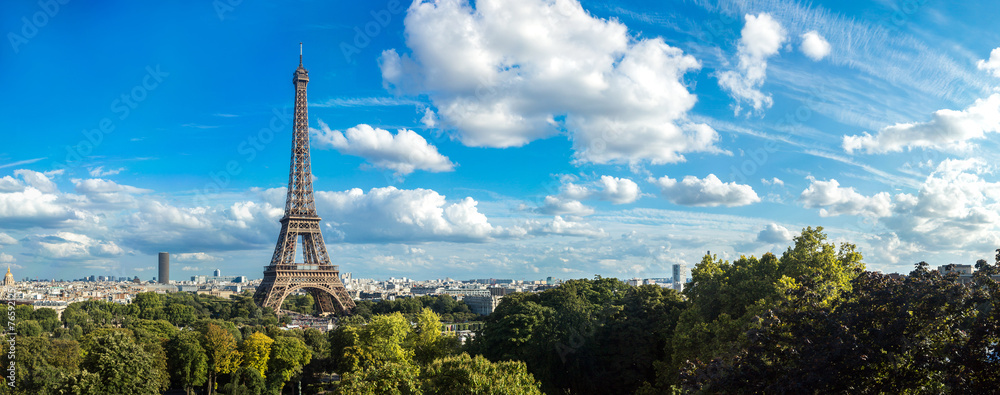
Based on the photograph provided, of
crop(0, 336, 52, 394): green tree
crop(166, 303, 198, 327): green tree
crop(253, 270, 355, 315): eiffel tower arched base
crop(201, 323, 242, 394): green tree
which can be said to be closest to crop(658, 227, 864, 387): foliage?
crop(0, 336, 52, 394): green tree

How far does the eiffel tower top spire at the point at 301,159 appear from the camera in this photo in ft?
228

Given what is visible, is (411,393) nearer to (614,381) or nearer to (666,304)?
(614,381)

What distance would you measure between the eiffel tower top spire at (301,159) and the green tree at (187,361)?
97.0ft

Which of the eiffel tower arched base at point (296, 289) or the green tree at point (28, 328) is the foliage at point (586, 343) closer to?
the eiffel tower arched base at point (296, 289)

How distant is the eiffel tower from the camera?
67500mm

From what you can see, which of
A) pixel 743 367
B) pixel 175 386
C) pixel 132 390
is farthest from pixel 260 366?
pixel 743 367

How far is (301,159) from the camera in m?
70.2

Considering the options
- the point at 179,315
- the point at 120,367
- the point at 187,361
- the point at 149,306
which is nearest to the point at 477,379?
the point at 120,367

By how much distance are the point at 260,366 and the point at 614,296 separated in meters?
23.0

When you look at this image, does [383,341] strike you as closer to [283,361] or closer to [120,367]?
[120,367]

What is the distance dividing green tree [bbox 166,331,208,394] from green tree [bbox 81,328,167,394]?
9611mm

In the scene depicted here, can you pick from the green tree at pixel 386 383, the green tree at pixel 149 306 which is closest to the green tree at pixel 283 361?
the green tree at pixel 386 383

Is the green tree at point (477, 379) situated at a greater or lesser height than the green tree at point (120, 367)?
greater

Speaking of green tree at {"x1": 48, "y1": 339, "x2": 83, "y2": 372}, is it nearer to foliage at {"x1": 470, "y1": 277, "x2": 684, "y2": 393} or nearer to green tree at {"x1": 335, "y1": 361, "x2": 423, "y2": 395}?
foliage at {"x1": 470, "y1": 277, "x2": 684, "y2": 393}
